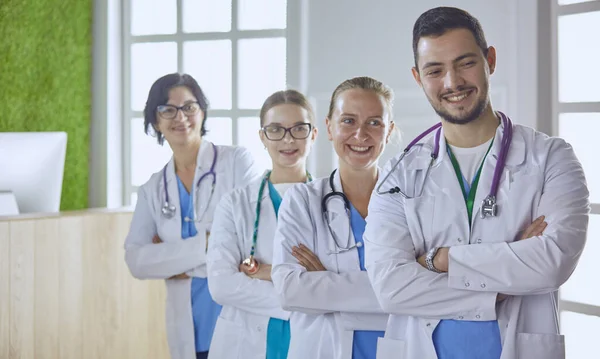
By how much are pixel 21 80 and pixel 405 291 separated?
3.52 meters

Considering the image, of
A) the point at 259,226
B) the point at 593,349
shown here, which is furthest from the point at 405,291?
the point at 593,349

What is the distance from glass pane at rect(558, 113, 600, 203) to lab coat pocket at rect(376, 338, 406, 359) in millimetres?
1813

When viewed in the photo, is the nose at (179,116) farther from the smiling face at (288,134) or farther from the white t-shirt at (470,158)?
the white t-shirt at (470,158)

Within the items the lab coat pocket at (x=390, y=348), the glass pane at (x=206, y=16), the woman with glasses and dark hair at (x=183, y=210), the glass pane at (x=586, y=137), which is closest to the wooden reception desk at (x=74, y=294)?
the woman with glasses and dark hair at (x=183, y=210)

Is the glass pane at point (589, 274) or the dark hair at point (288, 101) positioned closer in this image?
the dark hair at point (288, 101)

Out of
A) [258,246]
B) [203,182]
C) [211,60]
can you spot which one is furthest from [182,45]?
[258,246]

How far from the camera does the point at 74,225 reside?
12.1ft

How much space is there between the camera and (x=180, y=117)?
9.71ft

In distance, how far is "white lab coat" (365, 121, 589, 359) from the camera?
1.70 meters

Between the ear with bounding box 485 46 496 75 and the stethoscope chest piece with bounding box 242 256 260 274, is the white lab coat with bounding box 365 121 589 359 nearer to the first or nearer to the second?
the ear with bounding box 485 46 496 75

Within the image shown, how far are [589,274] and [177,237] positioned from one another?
1725 millimetres

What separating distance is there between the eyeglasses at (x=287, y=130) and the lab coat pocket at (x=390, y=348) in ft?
2.63

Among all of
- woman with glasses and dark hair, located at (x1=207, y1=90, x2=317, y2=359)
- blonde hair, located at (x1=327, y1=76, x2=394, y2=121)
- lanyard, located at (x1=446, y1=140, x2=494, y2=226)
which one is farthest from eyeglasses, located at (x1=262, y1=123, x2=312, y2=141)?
lanyard, located at (x1=446, y1=140, x2=494, y2=226)

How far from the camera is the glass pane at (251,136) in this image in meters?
4.60
